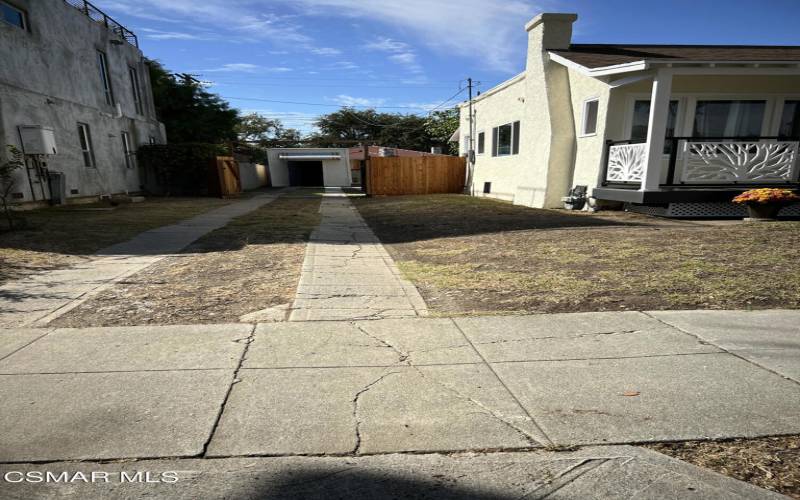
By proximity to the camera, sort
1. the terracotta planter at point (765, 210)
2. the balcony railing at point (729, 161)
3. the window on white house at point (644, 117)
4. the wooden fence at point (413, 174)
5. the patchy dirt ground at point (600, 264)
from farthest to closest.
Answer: the wooden fence at point (413, 174), the window on white house at point (644, 117), the balcony railing at point (729, 161), the terracotta planter at point (765, 210), the patchy dirt ground at point (600, 264)

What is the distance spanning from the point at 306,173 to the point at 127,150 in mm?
24145

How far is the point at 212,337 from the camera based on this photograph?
334 centimetres

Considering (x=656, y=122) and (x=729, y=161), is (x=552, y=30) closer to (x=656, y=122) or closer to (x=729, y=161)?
(x=656, y=122)

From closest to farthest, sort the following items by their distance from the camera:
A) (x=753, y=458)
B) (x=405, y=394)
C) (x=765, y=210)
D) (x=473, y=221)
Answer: (x=753, y=458) < (x=405, y=394) < (x=765, y=210) < (x=473, y=221)

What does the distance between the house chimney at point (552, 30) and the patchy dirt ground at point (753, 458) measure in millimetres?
12507

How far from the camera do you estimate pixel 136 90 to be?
1991 cm

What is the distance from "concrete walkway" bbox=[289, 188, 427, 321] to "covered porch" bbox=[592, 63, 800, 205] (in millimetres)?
6626

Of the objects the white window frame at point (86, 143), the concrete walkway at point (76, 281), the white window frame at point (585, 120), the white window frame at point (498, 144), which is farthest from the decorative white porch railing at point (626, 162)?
the white window frame at point (86, 143)

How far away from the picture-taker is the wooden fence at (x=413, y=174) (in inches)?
837

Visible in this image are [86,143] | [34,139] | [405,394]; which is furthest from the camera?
[86,143]

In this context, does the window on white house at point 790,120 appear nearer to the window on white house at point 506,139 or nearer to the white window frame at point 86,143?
the window on white house at point 506,139

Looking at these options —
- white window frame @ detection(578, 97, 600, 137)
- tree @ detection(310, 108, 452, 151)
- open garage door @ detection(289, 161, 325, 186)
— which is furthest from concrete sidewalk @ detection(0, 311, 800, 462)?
tree @ detection(310, 108, 452, 151)

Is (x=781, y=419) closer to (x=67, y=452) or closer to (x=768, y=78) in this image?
(x=67, y=452)

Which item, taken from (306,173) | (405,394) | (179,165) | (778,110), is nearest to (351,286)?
(405,394)
